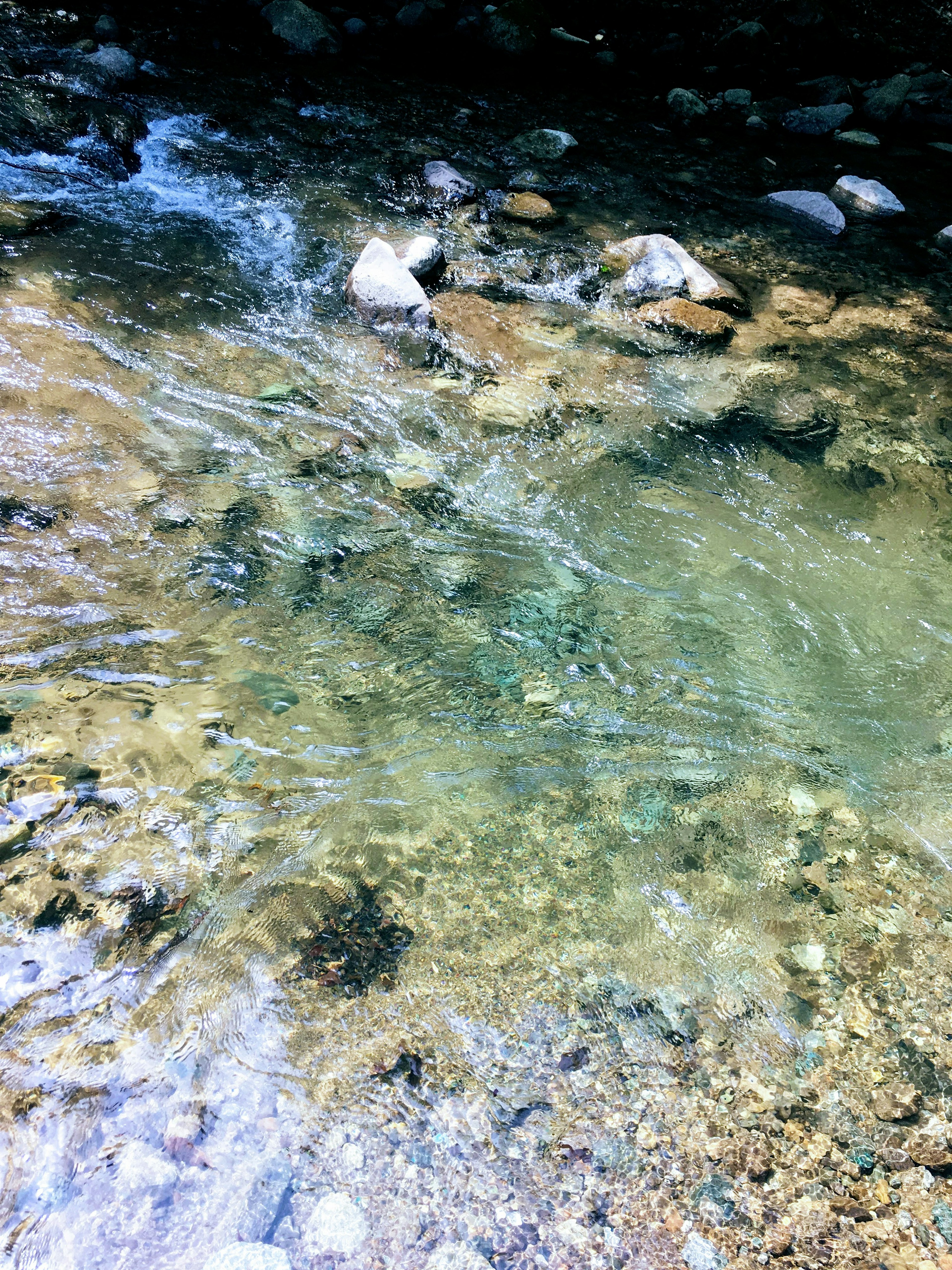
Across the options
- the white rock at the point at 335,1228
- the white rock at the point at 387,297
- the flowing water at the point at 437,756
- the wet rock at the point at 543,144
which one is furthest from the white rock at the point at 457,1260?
the wet rock at the point at 543,144

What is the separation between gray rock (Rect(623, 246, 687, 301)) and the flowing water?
1.02ft

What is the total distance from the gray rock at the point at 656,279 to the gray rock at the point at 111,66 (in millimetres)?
4890

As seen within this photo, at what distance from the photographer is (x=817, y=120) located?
8336mm

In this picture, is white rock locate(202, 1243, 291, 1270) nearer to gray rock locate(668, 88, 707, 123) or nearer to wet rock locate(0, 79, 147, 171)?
wet rock locate(0, 79, 147, 171)

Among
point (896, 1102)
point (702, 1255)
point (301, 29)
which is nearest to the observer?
point (702, 1255)

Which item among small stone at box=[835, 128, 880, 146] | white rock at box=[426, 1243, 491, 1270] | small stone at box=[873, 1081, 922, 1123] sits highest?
small stone at box=[835, 128, 880, 146]

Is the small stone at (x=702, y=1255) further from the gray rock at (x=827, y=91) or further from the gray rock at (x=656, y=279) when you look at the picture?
the gray rock at (x=827, y=91)

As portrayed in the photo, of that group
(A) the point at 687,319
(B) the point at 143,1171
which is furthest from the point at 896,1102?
(A) the point at 687,319

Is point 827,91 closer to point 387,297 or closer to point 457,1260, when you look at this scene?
point 387,297

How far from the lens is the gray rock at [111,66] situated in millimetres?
6520

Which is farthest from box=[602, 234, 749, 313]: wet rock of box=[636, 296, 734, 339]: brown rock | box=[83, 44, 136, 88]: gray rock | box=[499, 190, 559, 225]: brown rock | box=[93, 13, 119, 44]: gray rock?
box=[93, 13, 119, 44]: gray rock

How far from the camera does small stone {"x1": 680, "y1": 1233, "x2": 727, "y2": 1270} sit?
172 centimetres

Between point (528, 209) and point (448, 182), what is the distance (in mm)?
662

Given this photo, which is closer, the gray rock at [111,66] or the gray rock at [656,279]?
the gray rock at [656,279]
